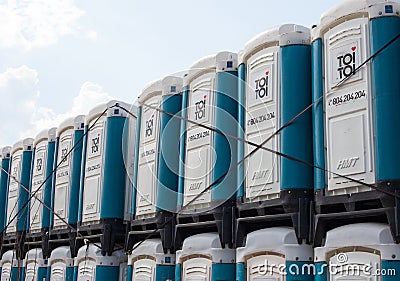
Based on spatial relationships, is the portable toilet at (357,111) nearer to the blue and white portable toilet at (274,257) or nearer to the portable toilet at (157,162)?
the blue and white portable toilet at (274,257)

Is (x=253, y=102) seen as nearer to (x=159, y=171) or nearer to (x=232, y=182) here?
(x=232, y=182)

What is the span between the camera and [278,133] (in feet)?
24.2

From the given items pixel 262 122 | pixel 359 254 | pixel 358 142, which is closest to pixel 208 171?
pixel 262 122

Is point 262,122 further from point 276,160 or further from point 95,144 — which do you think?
point 95,144

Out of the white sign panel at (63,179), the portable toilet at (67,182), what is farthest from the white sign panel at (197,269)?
the white sign panel at (63,179)

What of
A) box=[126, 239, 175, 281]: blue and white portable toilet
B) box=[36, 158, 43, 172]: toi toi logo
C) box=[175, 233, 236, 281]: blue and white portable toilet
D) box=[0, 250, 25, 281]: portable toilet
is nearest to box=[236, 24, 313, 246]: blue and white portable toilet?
box=[175, 233, 236, 281]: blue and white portable toilet

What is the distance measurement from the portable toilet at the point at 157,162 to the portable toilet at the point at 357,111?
2936 millimetres

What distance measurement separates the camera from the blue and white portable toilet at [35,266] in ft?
41.0

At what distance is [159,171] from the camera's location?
9.64m

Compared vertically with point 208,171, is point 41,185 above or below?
above

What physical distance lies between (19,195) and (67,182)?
3.04 m

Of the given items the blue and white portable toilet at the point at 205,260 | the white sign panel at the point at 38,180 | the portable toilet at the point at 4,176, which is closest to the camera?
the blue and white portable toilet at the point at 205,260

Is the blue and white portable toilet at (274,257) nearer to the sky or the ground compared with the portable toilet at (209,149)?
nearer to the ground

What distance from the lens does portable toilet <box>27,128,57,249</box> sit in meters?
13.1
